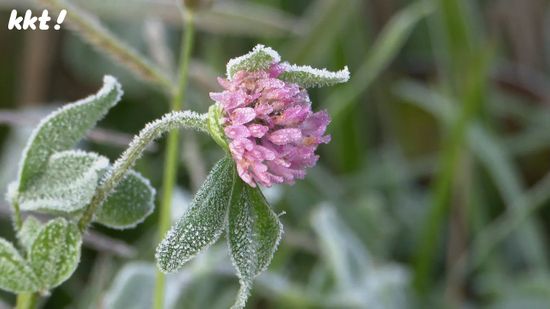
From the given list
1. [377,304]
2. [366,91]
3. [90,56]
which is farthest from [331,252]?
[90,56]

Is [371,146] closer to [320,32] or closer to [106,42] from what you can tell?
[320,32]

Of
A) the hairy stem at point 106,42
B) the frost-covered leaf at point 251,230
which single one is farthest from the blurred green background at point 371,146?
the frost-covered leaf at point 251,230

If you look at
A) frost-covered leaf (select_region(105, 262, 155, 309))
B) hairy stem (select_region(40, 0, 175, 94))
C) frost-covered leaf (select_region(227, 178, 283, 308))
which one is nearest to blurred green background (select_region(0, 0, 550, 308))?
frost-covered leaf (select_region(105, 262, 155, 309))

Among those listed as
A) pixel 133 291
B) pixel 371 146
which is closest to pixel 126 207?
pixel 133 291

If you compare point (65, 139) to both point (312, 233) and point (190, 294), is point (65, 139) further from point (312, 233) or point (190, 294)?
point (312, 233)

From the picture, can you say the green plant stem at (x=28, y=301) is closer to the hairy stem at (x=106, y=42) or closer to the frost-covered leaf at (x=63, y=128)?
the frost-covered leaf at (x=63, y=128)
